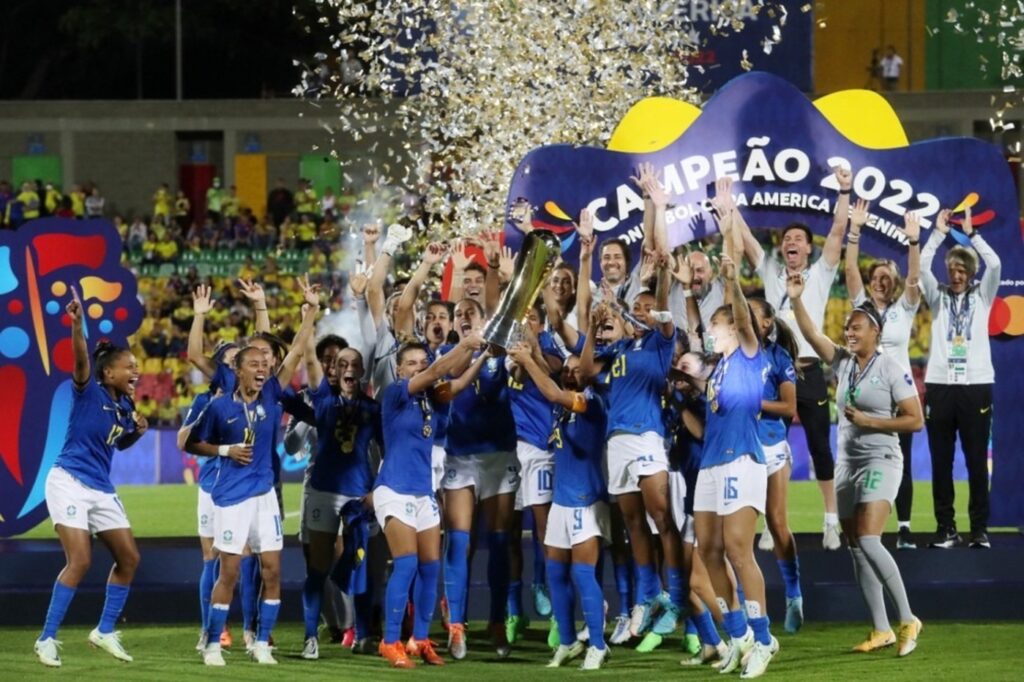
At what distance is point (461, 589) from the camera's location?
9805 mm

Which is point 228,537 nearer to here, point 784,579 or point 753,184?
point 784,579

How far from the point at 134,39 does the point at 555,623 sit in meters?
23.6

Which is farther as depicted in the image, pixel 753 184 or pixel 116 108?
pixel 116 108

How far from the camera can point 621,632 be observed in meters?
10.1

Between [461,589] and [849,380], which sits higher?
[849,380]

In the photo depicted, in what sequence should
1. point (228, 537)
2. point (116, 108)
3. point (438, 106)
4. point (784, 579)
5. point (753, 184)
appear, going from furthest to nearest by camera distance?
point (116, 108) < point (438, 106) < point (753, 184) < point (784, 579) < point (228, 537)

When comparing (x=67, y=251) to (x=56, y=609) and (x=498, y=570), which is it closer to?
(x=56, y=609)

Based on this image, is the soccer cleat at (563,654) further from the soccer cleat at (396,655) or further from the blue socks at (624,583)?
the blue socks at (624,583)

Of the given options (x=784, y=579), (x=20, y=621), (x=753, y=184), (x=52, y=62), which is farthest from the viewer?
(x=52, y=62)

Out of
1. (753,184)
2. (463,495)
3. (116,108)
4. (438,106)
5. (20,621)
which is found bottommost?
(20,621)

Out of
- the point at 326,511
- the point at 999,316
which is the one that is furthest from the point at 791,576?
the point at 999,316

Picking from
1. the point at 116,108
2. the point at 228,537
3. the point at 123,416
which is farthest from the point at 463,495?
the point at 116,108

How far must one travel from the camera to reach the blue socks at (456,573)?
9797 mm

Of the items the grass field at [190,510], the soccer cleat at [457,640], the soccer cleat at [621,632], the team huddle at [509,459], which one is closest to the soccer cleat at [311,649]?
the team huddle at [509,459]
